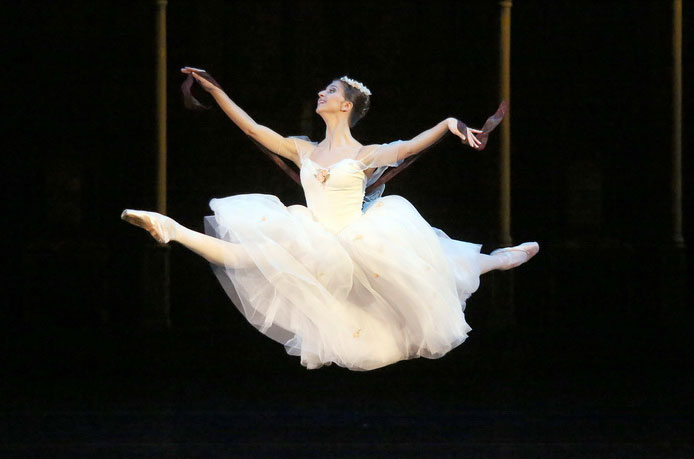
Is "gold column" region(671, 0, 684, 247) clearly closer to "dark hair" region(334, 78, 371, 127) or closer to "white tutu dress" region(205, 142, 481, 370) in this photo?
"dark hair" region(334, 78, 371, 127)

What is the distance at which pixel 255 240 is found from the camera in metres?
3.51

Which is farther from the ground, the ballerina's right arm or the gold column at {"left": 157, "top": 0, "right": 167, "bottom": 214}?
the gold column at {"left": 157, "top": 0, "right": 167, "bottom": 214}

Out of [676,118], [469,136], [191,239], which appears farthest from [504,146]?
[191,239]

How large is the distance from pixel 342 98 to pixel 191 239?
2.44ft

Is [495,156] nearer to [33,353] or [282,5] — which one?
[282,5]

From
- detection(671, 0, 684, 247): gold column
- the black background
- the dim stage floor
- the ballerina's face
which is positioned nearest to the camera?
the ballerina's face

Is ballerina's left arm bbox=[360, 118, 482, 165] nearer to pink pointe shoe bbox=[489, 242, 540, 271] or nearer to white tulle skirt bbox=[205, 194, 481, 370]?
white tulle skirt bbox=[205, 194, 481, 370]

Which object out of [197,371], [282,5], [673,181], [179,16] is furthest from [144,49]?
[673,181]

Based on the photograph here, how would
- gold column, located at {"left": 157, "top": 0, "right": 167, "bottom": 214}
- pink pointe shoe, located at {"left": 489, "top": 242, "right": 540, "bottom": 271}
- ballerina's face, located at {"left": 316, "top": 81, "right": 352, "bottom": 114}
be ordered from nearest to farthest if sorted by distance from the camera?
ballerina's face, located at {"left": 316, "top": 81, "right": 352, "bottom": 114}, pink pointe shoe, located at {"left": 489, "top": 242, "right": 540, "bottom": 271}, gold column, located at {"left": 157, "top": 0, "right": 167, "bottom": 214}

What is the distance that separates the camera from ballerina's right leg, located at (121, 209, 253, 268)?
130 inches

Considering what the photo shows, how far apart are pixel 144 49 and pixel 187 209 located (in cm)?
142

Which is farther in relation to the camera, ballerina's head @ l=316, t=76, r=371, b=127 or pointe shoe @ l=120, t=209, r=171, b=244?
ballerina's head @ l=316, t=76, r=371, b=127

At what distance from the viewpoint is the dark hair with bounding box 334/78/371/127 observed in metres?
3.74

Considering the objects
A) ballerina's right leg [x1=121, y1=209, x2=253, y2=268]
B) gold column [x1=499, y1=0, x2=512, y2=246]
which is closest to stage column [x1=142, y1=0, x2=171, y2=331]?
gold column [x1=499, y1=0, x2=512, y2=246]
